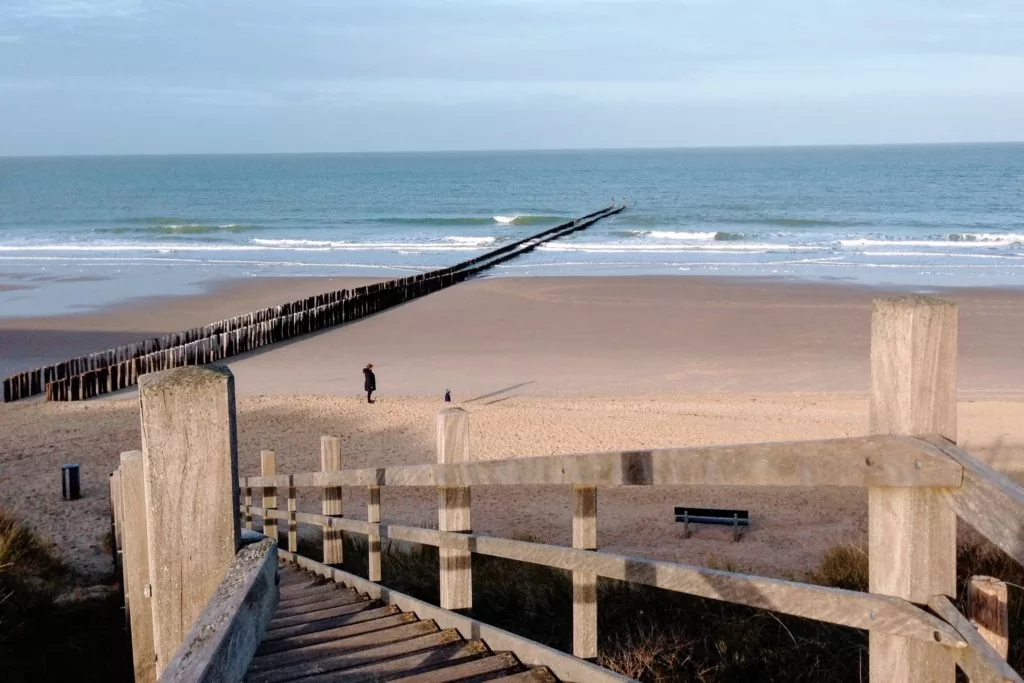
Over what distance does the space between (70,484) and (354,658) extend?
10190 mm

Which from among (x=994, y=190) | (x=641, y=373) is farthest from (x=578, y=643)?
(x=994, y=190)

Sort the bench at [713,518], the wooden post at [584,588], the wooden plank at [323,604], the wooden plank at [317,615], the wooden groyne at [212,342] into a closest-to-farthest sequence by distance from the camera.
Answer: the wooden post at [584,588]
the wooden plank at [317,615]
the wooden plank at [323,604]
the bench at [713,518]
the wooden groyne at [212,342]

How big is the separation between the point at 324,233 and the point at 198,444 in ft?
213

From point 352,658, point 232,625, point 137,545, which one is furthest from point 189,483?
point 352,658

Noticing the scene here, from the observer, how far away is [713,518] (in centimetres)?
1078

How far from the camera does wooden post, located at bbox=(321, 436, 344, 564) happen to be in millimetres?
6316

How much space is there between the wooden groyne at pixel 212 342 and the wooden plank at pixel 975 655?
50.9 ft

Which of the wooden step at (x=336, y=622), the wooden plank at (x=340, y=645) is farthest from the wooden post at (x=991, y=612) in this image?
the wooden step at (x=336, y=622)

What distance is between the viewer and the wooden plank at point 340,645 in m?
3.91

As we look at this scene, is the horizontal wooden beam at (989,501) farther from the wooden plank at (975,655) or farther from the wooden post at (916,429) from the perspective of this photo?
the wooden plank at (975,655)

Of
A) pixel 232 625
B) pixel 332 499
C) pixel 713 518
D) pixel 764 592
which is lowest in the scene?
pixel 713 518

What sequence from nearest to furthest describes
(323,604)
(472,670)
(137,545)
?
(137,545)
(472,670)
(323,604)

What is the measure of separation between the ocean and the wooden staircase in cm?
2931

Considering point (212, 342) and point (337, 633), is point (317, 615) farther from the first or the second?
point (212, 342)
